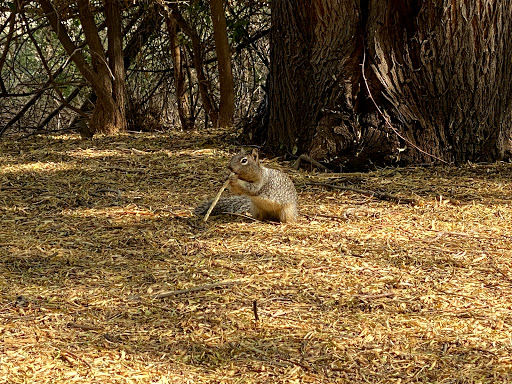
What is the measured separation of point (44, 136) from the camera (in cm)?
789

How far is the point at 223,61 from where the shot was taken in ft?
27.1

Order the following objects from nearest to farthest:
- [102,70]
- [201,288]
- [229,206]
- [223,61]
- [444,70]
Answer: [201,288] → [229,206] → [444,70] → [102,70] → [223,61]

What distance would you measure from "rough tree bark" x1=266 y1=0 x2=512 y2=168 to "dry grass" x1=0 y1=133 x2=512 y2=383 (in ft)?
1.02

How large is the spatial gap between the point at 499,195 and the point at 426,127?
0.93 meters

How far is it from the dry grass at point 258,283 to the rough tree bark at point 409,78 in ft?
1.02

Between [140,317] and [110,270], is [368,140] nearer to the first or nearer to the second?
[110,270]

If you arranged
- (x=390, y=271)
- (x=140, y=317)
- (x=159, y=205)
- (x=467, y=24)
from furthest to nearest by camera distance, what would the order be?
1. (x=467, y=24)
2. (x=159, y=205)
3. (x=390, y=271)
4. (x=140, y=317)

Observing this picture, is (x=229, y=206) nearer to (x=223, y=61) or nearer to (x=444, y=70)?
(x=444, y=70)

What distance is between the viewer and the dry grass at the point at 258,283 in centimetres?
252

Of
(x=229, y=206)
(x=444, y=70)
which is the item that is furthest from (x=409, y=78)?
(x=229, y=206)

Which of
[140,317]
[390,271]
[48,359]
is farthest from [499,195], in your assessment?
[48,359]

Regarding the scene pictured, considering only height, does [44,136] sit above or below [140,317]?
above

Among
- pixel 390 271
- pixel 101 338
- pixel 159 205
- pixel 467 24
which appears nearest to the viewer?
pixel 101 338

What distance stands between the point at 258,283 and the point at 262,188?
1021 mm
